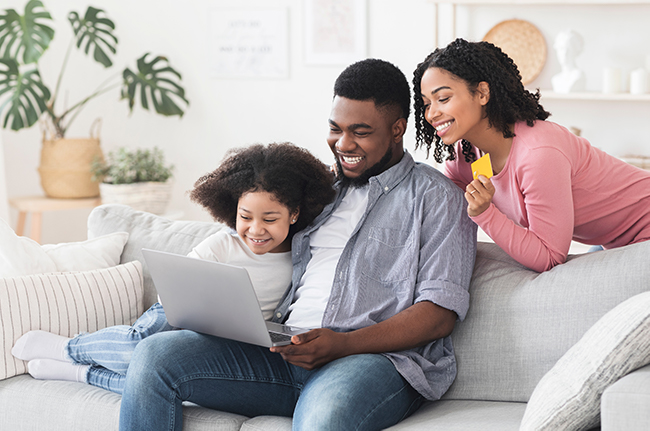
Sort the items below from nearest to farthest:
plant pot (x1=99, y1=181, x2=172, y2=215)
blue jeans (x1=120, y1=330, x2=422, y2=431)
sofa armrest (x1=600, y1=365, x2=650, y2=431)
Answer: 1. sofa armrest (x1=600, y1=365, x2=650, y2=431)
2. blue jeans (x1=120, y1=330, x2=422, y2=431)
3. plant pot (x1=99, y1=181, x2=172, y2=215)

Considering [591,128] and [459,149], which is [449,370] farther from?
[591,128]

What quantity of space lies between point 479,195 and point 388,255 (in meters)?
0.26

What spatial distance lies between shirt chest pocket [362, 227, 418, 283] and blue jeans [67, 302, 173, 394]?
52 cm

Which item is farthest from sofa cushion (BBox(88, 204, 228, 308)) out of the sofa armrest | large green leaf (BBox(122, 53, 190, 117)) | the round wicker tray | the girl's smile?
the round wicker tray

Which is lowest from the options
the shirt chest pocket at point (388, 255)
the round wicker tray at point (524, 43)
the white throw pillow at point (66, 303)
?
the white throw pillow at point (66, 303)

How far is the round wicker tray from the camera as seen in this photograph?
3.29m

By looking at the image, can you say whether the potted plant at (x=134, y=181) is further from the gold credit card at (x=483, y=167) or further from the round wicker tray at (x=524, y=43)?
the gold credit card at (x=483, y=167)

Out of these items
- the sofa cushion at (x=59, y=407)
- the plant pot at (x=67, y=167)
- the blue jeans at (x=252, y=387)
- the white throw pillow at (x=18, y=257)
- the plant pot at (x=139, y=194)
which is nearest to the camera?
the blue jeans at (x=252, y=387)

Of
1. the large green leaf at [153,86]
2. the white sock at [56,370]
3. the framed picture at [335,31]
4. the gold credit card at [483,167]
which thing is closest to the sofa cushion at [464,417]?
the gold credit card at [483,167]

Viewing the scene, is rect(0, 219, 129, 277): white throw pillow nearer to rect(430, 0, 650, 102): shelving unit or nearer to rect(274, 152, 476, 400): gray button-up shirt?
rect(274, 152, 476, 400): gray button-up shirt

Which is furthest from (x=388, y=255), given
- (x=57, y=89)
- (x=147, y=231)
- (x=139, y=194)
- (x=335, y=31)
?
(x=57, y=89)

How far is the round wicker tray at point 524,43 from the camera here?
3287 mm

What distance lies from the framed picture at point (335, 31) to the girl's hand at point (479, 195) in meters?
2.25

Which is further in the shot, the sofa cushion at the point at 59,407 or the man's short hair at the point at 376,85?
the man's short hair at the point at 376,85
